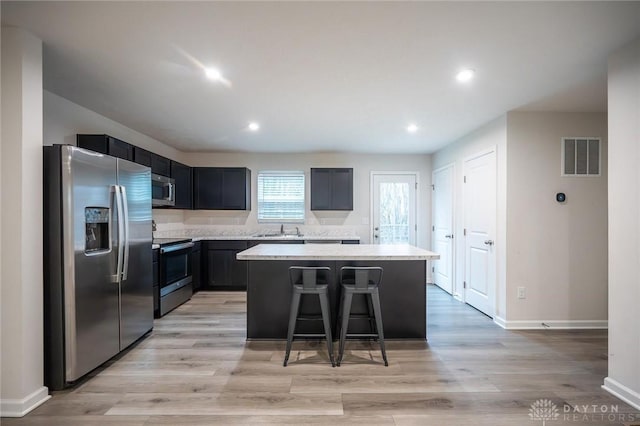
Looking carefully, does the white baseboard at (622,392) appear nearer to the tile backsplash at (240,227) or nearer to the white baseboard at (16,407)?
the tile backsplash at (240,227)

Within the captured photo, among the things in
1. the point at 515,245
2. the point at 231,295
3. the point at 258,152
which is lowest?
the point at 231,295

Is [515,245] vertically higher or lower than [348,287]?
higher

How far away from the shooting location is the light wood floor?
1940 millimetres

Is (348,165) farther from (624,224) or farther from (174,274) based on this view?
(624,224)

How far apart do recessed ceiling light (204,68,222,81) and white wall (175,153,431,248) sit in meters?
3.22

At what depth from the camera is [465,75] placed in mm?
2543

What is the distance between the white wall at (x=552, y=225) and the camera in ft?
11.2

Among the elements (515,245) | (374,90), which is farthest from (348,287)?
(515,245)

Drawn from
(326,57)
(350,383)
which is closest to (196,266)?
(350,383)

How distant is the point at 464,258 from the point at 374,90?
115 inches

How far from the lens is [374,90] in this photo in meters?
2.86

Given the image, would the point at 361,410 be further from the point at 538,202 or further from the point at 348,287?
the point at 538,202

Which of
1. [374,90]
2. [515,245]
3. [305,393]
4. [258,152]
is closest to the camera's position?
[305,393]

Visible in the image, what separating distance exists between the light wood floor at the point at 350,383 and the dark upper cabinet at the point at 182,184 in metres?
2.42
